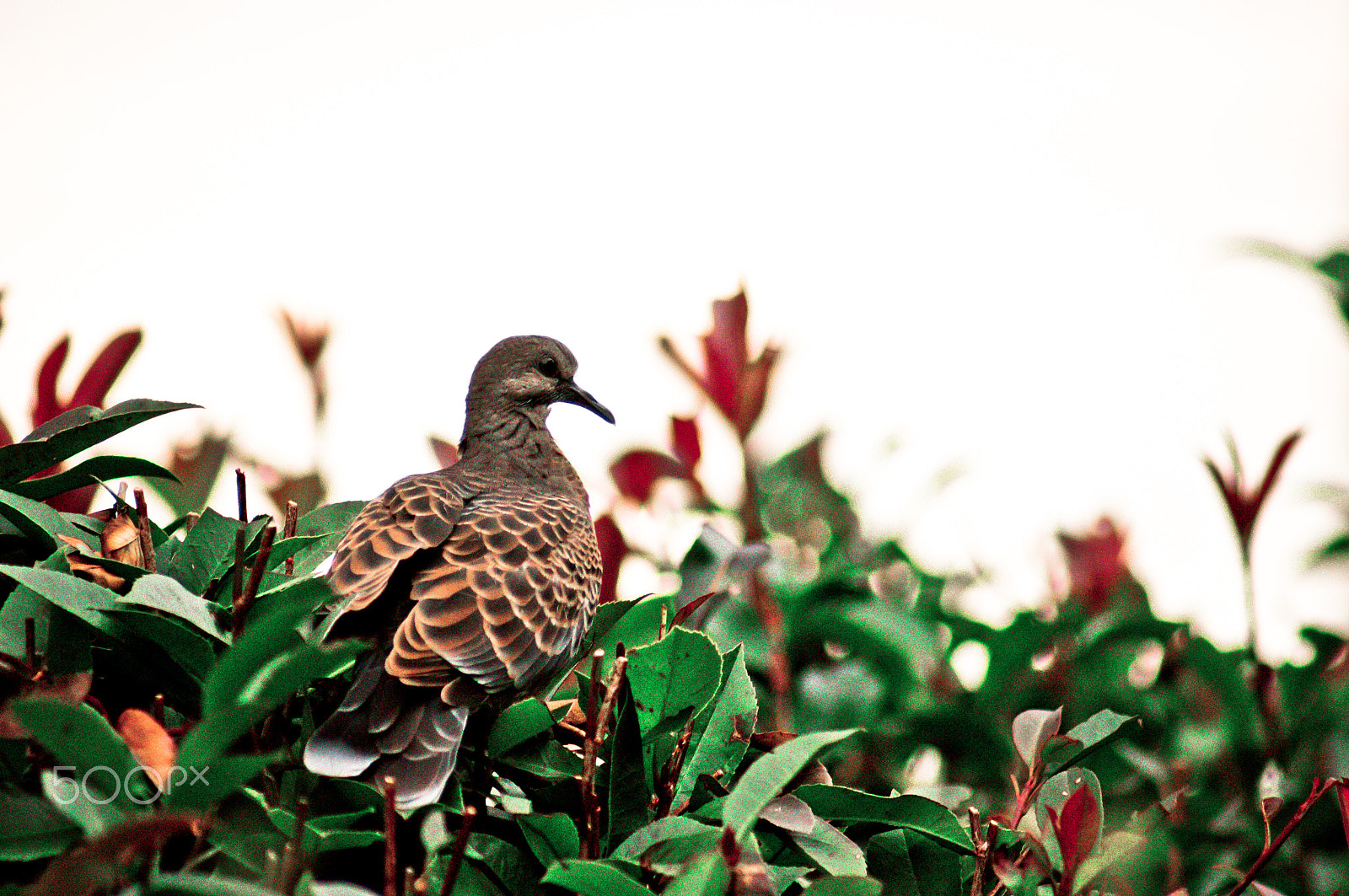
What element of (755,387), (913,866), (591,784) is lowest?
(913,866)

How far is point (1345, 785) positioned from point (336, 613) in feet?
5.00

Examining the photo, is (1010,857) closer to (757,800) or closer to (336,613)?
(757,800)

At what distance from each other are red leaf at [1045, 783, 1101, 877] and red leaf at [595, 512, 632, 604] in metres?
1.54

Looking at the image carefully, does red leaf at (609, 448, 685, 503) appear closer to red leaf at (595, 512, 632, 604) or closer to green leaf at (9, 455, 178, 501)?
red leaf at (595, 512, 632, 604)

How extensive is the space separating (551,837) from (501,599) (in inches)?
34.3

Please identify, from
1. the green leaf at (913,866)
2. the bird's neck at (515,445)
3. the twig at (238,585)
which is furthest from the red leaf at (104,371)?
the green leaf at (913,866)

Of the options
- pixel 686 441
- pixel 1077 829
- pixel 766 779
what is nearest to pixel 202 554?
→ pixel 766 779

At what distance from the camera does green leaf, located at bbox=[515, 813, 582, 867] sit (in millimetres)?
1369

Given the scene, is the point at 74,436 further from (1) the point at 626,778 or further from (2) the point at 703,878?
(2) the point at 703,878

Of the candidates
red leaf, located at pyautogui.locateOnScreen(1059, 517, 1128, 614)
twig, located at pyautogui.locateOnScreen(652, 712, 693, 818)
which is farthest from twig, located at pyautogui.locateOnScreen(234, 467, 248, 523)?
red leaf, located at pyautogui.locateOnScreen(1059, 517, 1128, 614)

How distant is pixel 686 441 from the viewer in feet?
11.0

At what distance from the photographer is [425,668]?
6.21 ft

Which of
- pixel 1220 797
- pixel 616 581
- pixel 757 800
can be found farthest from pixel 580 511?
pixel 1220 797

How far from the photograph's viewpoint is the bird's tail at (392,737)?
4.83 feet
